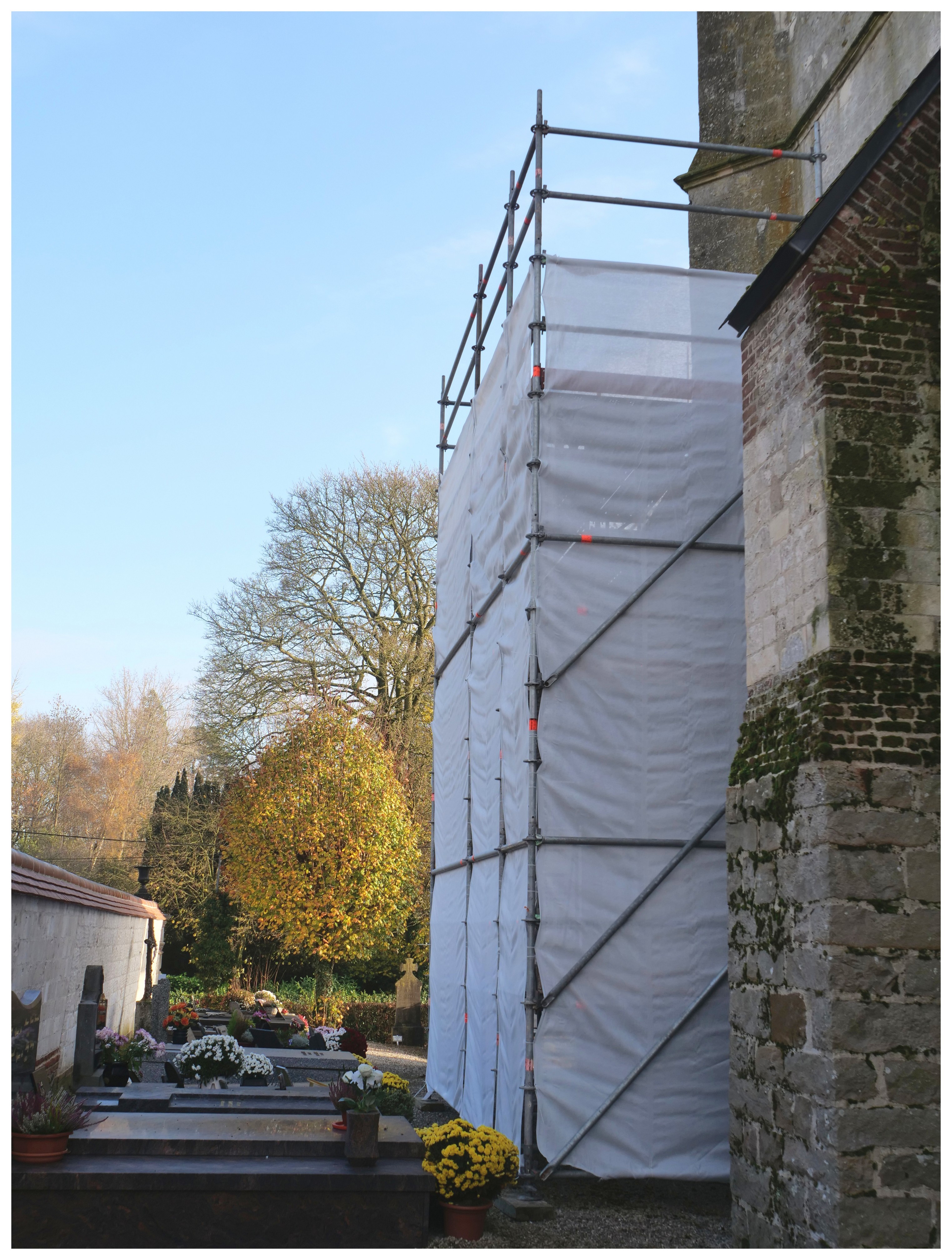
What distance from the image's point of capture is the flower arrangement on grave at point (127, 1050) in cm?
1155

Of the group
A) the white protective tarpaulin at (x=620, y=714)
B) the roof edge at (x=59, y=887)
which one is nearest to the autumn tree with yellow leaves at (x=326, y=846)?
the roof edge at (x=59, y=887)

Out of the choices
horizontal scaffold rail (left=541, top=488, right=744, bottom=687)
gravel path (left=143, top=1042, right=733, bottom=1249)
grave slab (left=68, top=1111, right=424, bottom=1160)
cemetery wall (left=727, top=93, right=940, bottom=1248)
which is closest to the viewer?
cemetery wall (left=727, top=93, right=940, bottom=1248)

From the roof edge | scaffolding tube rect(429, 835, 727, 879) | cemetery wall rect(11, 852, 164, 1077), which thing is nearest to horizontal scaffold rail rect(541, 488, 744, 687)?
scaffolding tube rect(429, 835, 727, 879)

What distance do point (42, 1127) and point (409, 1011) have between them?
51.9 ft

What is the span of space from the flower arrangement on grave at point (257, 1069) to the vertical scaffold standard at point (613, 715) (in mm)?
1954

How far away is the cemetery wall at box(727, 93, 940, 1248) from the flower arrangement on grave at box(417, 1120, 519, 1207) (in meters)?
1.55

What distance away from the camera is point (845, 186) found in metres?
7.43

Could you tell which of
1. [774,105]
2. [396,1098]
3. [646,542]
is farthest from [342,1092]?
[774,105]

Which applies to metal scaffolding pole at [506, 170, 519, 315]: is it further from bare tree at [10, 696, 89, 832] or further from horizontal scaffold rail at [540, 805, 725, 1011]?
bare tree at [10, 696, 89, 832]

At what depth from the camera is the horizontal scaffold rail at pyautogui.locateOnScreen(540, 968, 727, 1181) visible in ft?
27.1

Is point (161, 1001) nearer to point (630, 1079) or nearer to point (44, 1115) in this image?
point (630, 1079)

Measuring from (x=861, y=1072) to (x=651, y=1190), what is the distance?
9.86ft

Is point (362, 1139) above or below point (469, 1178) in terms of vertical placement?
above

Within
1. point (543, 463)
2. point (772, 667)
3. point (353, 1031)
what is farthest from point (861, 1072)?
point (353, 1031)
